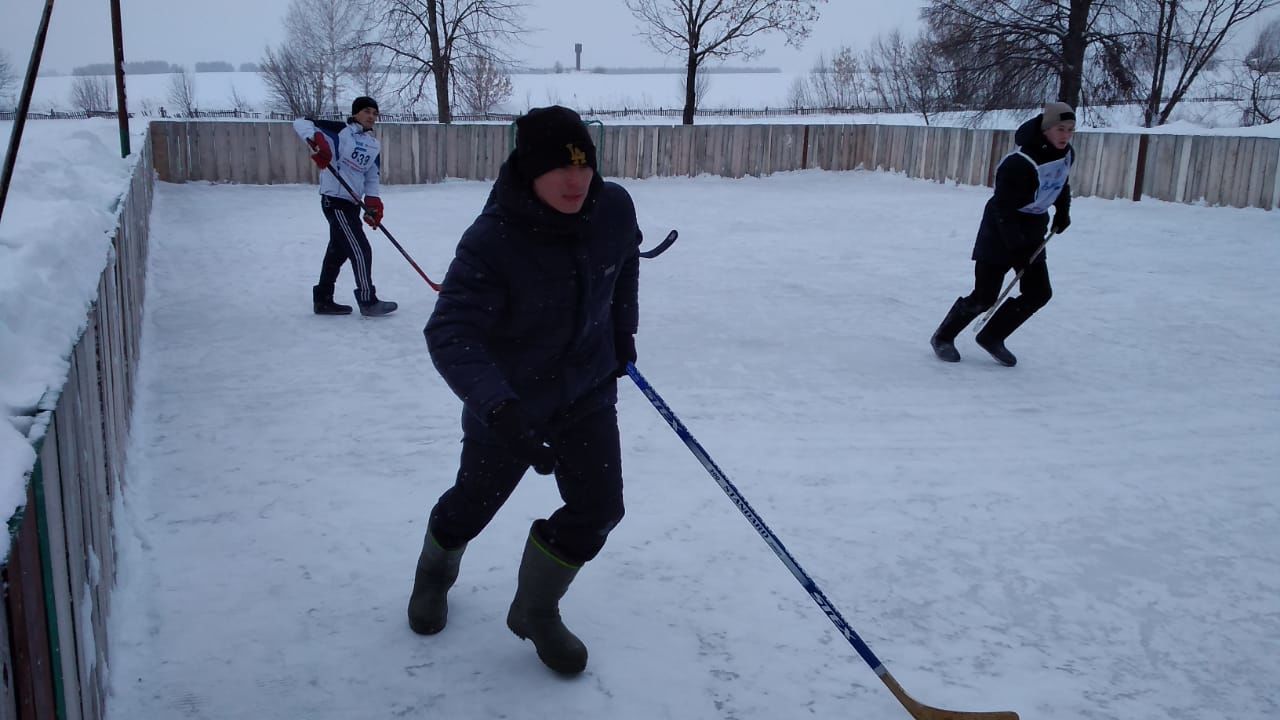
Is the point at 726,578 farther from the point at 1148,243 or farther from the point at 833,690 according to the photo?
the point at 1148,243

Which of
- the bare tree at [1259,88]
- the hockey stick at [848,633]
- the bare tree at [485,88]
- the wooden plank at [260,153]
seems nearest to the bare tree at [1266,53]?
Result: the bare tree at [1259,88]

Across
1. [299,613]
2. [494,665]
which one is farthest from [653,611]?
[299,613]

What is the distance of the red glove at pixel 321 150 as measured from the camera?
6.98 meters

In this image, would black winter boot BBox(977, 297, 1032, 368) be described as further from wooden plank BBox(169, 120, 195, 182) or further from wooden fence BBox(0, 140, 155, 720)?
wooden plank BBox(169, 120, 195, 182)

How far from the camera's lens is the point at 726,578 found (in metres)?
3.51

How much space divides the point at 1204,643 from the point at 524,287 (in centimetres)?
241

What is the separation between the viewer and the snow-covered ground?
289cm

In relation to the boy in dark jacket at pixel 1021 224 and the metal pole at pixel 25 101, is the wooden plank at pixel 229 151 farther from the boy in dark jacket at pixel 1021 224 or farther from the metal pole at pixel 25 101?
the metal pole at pixel 25 101

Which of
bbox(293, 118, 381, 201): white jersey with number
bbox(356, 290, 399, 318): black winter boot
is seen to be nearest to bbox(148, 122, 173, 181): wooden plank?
bbox(293, 118, 381, 201): white jersey with number

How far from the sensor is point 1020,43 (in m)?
24.5

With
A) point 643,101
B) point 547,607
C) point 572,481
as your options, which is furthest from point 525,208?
point 643,101

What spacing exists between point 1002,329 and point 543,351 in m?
4.53

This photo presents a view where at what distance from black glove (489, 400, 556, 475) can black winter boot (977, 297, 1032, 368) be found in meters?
4.69

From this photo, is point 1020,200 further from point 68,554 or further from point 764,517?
point 68,554
